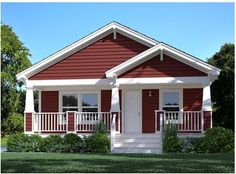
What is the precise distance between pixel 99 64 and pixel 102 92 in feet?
5.29

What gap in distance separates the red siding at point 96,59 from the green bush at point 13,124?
1787 centimetres

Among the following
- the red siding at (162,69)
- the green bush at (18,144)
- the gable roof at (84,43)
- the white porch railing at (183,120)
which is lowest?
the green bush at (18,144)

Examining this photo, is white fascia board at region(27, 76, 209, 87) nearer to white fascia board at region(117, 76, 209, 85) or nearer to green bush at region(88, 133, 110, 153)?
white fascia board at region(117, 76, 209, 85)

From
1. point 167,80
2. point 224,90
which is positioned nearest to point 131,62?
point 167,80

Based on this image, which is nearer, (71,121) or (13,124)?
(71,121)

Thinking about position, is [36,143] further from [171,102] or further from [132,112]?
[171,102]

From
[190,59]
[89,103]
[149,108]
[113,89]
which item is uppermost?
[190,59]

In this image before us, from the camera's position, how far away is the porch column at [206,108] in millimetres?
22203

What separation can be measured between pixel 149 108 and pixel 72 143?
4813 millimetres

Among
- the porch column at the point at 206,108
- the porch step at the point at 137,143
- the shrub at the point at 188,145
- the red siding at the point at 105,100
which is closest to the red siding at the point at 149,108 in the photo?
the porch step at the point at 137,143

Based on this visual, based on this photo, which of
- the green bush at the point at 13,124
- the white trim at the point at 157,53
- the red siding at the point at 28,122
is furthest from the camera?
the green bush at the point at 13,124

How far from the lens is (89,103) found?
83.3 feet

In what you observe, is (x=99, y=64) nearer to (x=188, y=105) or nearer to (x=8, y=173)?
(x=188, y=105)

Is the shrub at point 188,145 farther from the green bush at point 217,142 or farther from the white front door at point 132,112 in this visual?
the white front door at point 132,112
